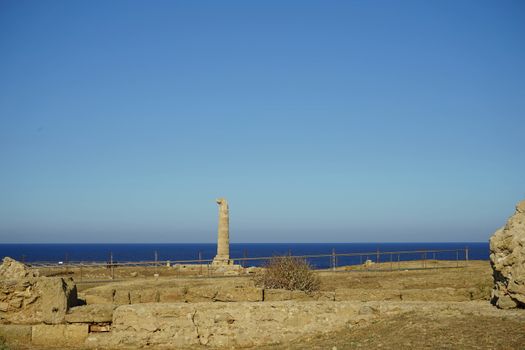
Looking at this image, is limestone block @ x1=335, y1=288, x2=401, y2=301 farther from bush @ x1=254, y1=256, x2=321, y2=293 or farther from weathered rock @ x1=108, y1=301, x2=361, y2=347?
bush @ x1=254, y1=256, x2=321, y2=293

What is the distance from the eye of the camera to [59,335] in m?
11.8

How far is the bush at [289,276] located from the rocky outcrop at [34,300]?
7382mm

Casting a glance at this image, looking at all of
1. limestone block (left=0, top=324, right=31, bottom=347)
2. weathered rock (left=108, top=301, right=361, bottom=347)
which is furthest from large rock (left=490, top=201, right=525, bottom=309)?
limestone block (left=0, top=324, right=31, bottom=347)

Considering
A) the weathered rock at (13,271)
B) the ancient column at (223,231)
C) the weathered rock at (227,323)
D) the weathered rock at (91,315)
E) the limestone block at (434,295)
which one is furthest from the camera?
the ancient column at (223,231)

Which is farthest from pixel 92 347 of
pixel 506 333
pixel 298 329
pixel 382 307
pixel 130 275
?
pixel 130 275

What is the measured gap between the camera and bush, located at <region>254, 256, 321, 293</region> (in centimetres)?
1784

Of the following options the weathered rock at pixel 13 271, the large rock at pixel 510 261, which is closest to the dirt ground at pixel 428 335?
the large rock at pixel 510 261

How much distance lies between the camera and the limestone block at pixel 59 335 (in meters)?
11.7

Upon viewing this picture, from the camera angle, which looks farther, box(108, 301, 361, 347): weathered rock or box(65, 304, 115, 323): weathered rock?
box(65, 304, 115, 323): weathered rock

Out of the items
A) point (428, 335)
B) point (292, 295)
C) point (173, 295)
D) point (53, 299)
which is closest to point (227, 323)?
point (292, 295)

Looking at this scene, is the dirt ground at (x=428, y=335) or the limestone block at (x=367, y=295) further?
the limestone block at (x=367, y=295)

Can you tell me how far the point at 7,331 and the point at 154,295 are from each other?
11.8 ft

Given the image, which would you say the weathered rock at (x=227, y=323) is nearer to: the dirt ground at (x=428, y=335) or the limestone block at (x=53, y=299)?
the dirt ground at (x=428, y=335)

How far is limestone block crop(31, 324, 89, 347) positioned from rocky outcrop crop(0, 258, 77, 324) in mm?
159
